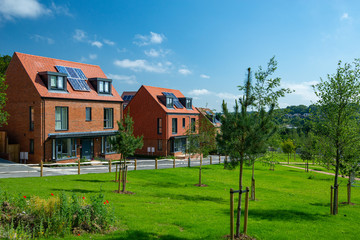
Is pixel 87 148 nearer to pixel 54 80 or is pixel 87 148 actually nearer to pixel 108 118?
pixel 108 118

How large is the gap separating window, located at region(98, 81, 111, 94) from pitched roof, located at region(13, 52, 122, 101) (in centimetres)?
71

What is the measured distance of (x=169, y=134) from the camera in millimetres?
44688

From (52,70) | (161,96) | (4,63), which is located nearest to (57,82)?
(52,70)

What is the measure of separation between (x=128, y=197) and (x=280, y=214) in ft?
23.5

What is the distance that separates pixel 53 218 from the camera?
8688 millimetres

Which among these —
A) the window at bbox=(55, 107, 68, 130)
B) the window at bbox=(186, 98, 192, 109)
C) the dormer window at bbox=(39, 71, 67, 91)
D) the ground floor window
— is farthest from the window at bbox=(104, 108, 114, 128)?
the window at bbox=(186, 98, 192, 109)

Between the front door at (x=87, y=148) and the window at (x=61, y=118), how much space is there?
310 cm

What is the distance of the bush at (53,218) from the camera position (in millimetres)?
8398

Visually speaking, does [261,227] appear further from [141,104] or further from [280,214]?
[141,104]

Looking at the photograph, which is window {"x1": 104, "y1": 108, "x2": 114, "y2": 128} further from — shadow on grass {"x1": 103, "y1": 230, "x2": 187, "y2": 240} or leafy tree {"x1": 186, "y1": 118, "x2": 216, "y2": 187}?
shadow on grass {"x1": 103, "y1": 230, "x2": 187, "y2": 240}

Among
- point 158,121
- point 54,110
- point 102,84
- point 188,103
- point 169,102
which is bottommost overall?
point 158,121

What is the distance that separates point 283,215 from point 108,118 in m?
28.5

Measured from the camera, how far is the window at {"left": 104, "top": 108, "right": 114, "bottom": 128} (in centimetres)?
3703

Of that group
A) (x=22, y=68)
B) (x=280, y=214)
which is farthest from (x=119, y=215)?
(x=22, y=68)
